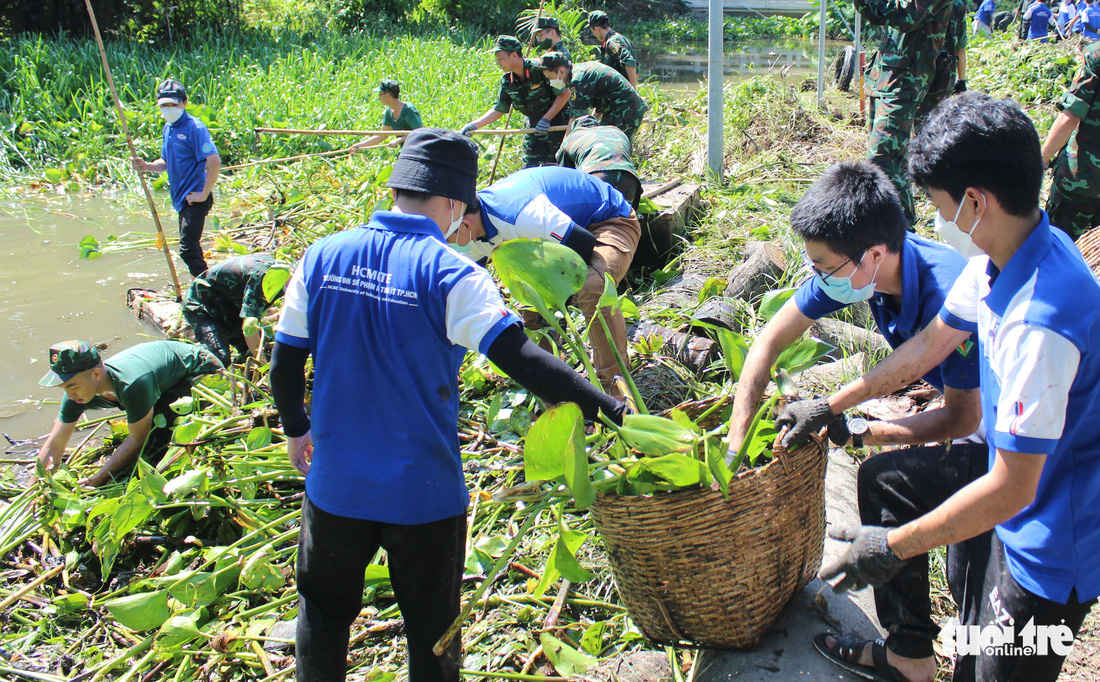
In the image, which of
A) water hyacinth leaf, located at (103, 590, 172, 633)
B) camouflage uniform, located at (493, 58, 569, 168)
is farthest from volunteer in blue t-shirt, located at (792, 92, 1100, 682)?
camouflage uniform, located at (493, 58, 569, 168)

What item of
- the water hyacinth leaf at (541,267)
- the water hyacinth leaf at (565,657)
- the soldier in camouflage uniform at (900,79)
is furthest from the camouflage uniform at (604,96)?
the water hyacinth leaf at (565,657)

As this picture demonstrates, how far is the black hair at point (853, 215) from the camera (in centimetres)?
177

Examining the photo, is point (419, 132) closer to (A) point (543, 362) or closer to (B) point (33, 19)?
(A) point (543, 362)

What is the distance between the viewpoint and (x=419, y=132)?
1.87 metres

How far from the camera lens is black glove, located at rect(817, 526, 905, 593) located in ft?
5.02

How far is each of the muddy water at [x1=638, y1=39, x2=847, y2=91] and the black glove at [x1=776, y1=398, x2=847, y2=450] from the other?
1137 centimetres

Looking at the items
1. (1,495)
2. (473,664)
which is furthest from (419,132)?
(1,495)

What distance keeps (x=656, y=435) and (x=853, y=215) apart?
2.25 feet

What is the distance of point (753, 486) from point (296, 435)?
47.6 inches

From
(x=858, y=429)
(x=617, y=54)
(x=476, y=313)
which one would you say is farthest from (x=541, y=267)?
(x=617, y=54)

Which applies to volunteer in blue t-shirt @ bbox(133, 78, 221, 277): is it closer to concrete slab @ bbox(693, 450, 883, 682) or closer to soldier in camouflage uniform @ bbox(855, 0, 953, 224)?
soldier in camouflage uniform @ bbox(855, 0, 953, 224)

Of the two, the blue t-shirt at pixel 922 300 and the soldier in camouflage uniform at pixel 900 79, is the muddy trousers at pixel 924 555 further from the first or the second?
the soldier in camouflage uniform at pixel 900 79

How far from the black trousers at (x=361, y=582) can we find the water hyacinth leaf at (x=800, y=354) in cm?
91

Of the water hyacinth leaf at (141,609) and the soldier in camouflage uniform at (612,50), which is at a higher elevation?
the soldier in camouflage uniform at (612,50)
